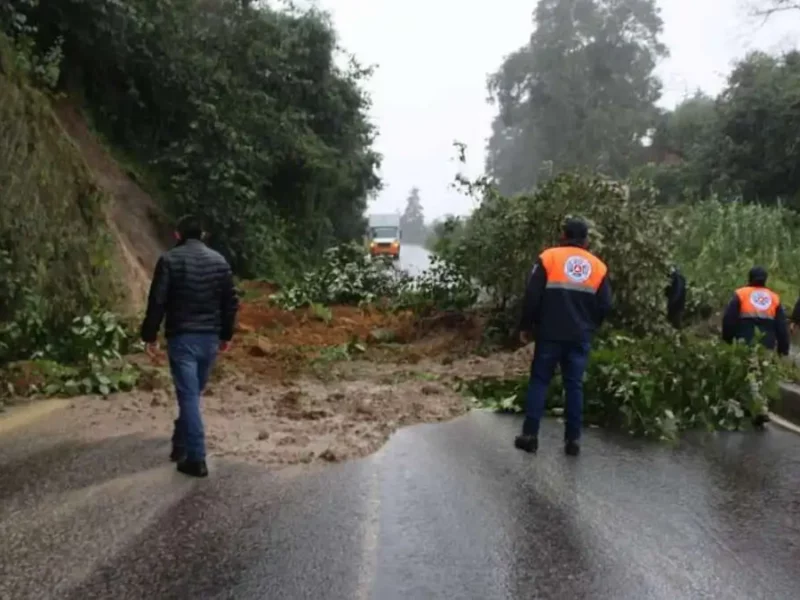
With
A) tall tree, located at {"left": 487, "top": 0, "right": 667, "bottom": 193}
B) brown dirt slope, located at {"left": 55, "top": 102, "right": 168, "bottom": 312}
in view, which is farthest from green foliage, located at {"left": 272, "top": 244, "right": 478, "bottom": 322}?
tall tree, located at {"left": 487, "top": 0, "right": 667, "bottom": 193}

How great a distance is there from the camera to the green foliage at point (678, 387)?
29.4 ft

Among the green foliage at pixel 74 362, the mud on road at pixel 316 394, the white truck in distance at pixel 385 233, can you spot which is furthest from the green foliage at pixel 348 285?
the white truck in distance at pixel 385 233

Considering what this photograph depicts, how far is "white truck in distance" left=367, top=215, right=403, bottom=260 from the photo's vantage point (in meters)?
52.7

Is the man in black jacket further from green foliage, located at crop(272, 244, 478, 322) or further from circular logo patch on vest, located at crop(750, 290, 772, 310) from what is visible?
green foliage, located at crop(272, 244, 478, 322)

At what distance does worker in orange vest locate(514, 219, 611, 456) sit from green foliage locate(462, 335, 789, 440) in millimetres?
1232

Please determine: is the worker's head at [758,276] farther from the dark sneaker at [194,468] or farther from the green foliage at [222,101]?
the green foliage at [222,101]

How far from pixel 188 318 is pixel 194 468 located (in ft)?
3.46

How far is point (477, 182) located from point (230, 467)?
358 inches

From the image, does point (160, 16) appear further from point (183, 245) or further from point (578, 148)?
point (578, 148)

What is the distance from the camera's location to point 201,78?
2338 centimetres

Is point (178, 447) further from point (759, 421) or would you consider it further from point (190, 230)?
point (759, 421)

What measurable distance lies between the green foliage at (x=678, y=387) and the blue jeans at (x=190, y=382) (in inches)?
152

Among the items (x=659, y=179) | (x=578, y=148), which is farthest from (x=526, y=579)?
(x=578, y=148)

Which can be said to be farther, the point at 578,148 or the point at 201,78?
the point at 578,148
